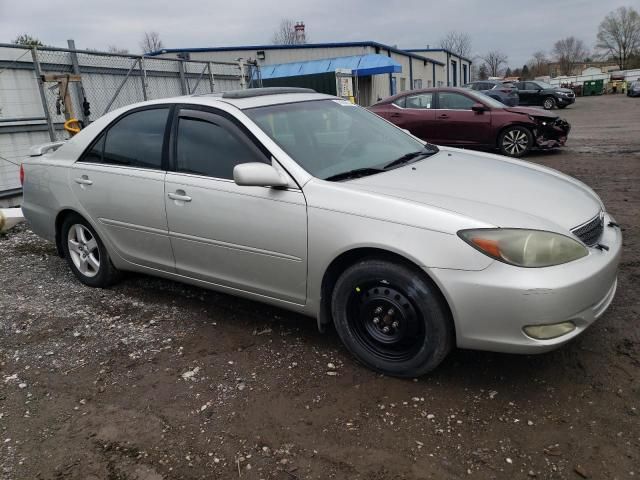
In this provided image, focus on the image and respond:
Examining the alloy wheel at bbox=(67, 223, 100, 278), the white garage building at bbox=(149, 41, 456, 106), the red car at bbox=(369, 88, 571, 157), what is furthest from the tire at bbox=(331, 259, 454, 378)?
the white garage building at bbox=(149, 41, 456, 106)

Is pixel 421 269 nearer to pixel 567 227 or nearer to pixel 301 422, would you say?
pixel 567 227

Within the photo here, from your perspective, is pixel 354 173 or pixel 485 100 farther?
pixel 485 100

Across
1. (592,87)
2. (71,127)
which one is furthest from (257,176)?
(592,87)

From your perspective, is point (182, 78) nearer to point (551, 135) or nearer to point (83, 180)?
point (551, 135)

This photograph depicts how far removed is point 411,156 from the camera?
3.81m

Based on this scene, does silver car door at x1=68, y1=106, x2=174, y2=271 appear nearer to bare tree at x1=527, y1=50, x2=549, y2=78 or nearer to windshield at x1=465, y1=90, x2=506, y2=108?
windshield at x1=465, y1=90, x2=506, y2=108

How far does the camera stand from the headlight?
8.39ft

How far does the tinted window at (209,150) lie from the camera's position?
341cm

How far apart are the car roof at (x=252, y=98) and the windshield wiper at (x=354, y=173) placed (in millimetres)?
845

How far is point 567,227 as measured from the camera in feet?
9.14

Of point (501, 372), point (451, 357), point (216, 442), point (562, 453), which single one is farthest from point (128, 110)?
point (562, 453)

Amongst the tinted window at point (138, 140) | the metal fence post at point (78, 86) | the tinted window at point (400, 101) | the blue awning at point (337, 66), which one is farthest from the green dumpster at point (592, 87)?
the tinted window at point (138, 140)

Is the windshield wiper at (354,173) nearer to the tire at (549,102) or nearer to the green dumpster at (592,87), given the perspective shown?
the tire at (549,102)

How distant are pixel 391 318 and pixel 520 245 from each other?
2.60 feet
